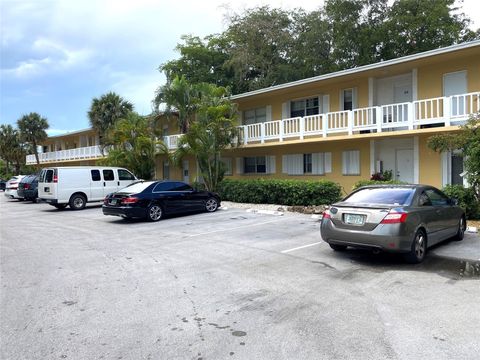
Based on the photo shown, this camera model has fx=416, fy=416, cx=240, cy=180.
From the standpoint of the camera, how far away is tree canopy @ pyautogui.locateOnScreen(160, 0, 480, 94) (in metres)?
27.0

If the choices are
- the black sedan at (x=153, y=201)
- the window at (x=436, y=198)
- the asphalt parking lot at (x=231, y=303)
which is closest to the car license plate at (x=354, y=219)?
the asphalt parking lot at (x=231, y=303)

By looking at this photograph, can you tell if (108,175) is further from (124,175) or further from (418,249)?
(418,249)

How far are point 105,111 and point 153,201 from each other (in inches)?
796

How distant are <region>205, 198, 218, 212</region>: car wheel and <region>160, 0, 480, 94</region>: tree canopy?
11649 millimetres

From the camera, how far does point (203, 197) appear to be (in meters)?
16.2

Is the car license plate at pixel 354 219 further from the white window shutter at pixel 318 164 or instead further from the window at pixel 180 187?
the white window shutter at pixel 318 164

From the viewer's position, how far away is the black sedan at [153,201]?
13.8 metres

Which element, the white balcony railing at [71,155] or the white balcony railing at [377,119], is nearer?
the white balcony railing at [377,119]

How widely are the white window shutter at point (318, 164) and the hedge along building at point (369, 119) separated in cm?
3

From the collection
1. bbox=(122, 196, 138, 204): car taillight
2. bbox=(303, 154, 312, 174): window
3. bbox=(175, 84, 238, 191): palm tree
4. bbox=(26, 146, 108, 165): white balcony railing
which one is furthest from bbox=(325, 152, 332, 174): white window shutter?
bbox=(26, 146, 108, 165): white balcony railing

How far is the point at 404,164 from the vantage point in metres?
18.3

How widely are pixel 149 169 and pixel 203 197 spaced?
988cm

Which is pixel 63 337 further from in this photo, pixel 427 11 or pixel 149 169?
pixel 427 11

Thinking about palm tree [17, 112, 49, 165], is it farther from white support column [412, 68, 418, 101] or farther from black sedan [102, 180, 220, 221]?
white support column [412, 68, 418, 101]
